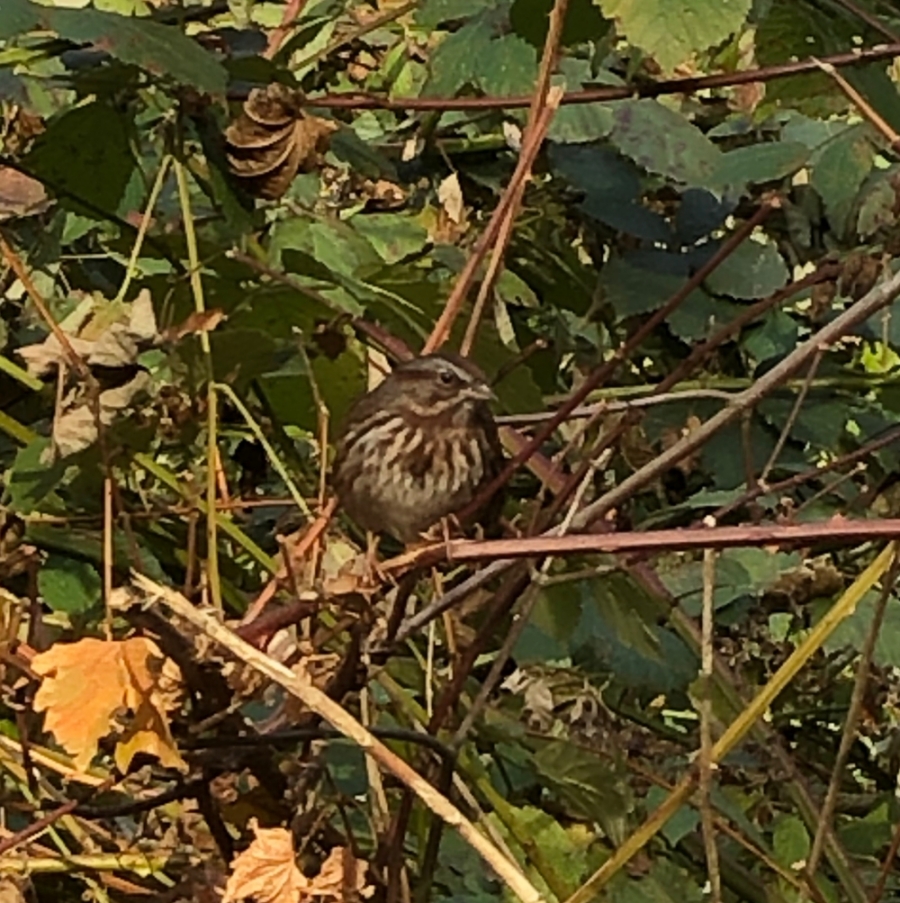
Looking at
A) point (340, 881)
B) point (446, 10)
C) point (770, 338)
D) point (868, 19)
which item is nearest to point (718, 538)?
point (340, 881)

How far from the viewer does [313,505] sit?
161 centimetres

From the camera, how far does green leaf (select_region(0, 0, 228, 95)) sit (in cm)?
119

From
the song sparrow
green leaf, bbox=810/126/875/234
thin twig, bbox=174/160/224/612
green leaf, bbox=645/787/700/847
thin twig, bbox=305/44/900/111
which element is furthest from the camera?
the song sparrow

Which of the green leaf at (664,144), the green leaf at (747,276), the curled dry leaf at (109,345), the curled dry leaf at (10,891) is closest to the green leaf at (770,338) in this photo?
the green leaf at (747,276)

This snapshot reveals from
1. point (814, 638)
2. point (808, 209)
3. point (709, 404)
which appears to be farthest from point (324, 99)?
point (808, 209)

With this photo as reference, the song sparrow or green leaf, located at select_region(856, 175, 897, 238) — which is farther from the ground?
green leaf, located at select_region(856, 175, 897, 238)

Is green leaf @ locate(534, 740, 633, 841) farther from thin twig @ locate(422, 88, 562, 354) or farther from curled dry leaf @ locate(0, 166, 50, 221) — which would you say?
curled dry leaf @ locate(0, 166, 50, 221)

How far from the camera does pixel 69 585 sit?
4.96 feet

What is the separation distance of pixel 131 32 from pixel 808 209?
3.80ft

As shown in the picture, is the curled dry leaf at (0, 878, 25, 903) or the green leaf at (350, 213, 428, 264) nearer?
the curled dry leaf at (0, 878, 25, 903)

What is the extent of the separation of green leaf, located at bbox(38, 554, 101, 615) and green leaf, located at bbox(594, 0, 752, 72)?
1.97 feet

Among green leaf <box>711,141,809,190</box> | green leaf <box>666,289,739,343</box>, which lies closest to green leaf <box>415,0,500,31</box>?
green leaf <box>711,141,809,190</box>

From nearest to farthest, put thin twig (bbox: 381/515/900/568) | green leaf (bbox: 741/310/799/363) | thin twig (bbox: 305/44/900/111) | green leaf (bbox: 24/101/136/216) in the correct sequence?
thin twig (bbox: 381/515/900/568) → thin twig (bbox: 305/44/900/111) → green leaf (bbox: 24/101/136/216) → green leaf (bbox: 741/310/799/363)

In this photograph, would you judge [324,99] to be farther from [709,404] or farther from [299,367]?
[709,404]
